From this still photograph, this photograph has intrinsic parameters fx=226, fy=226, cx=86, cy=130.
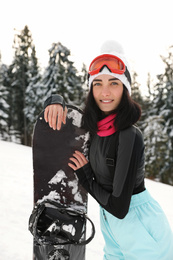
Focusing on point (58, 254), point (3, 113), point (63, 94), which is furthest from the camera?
point (3, 113)

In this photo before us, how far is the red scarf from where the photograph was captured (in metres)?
1.73

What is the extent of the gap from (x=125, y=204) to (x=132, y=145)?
16.0 inches

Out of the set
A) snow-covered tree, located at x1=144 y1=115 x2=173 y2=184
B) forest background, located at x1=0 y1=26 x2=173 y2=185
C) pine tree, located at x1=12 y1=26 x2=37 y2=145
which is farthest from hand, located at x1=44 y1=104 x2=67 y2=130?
pine tree, located at x1=12 y1=26 x2=37 y2=145

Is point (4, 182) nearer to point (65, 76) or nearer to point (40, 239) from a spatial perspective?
point (40, 239)

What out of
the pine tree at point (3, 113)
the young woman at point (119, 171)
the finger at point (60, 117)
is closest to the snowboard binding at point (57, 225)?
the young woman at point (119, 171)

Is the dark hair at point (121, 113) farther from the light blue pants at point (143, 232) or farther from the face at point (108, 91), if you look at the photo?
the light blue pants at point (143, 232)

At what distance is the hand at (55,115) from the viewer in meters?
2.08

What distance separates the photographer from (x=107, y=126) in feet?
5.81

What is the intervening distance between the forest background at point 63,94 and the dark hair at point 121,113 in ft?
35.2

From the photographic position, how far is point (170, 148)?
56.0 feet

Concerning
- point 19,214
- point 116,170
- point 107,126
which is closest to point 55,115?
point 107,126

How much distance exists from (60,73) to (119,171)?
18.9m

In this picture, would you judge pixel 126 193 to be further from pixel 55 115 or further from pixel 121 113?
pixel 55 115

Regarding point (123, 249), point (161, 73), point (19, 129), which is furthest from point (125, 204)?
point (19, 129)
